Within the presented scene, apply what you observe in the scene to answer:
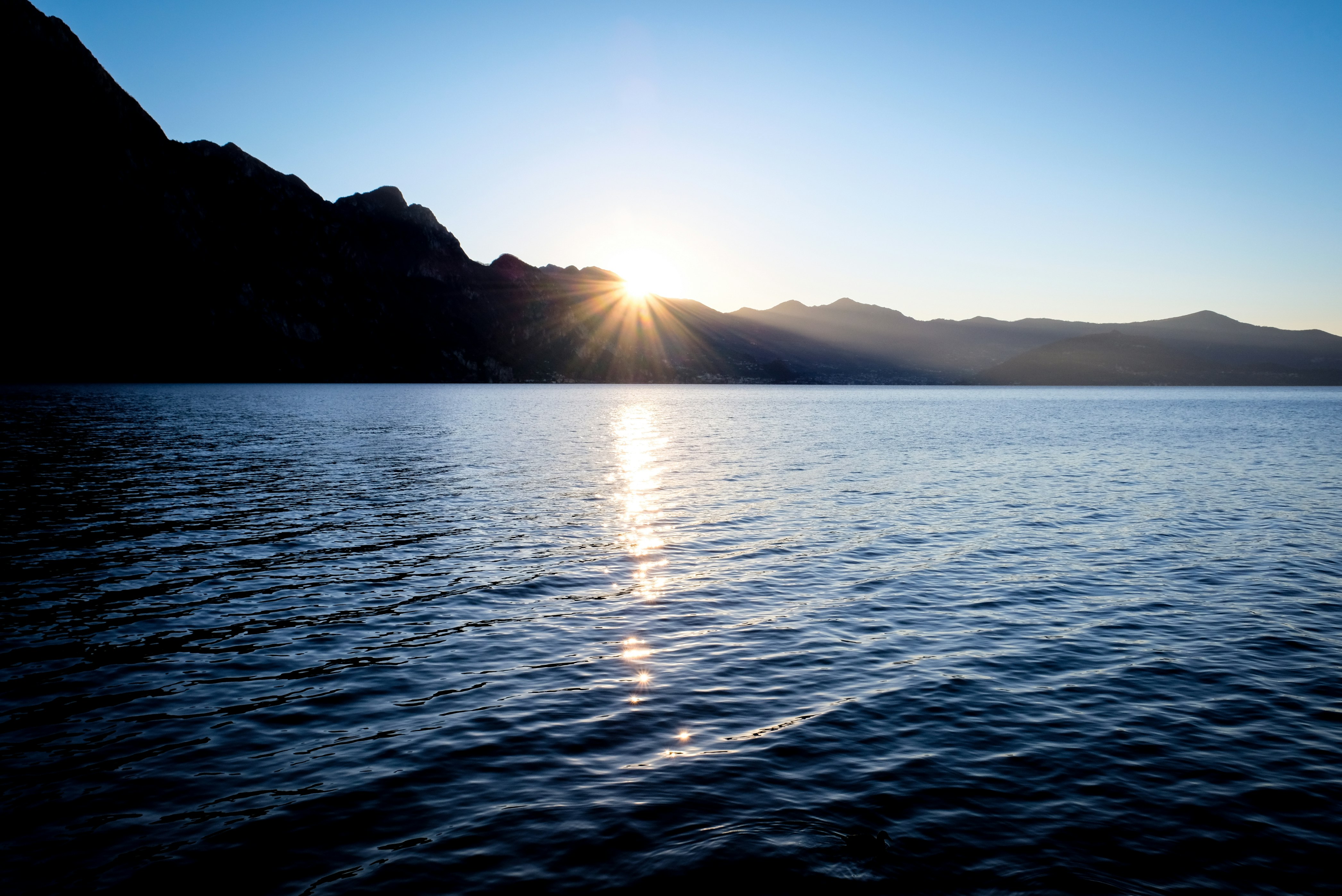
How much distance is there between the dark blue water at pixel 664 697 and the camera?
11156 mm

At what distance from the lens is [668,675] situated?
1848 centimetres

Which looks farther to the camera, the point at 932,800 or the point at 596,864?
→ the point at 932,800

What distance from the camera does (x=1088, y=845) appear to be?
11.5 metres

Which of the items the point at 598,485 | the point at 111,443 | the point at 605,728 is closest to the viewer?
the point at 605,728

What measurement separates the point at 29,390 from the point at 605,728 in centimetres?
20147

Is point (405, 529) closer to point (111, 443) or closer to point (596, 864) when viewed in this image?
point (596, 864)

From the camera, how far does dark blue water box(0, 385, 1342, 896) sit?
1116 cm

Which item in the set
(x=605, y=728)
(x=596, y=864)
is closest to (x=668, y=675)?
(x=605, y=728)

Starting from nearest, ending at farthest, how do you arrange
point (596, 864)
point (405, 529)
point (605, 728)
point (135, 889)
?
point (135, 889) → point (596, 864) → point (605, 728) → point (405, 529)

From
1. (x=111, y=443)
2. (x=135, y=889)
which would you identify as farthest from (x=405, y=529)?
(x=111, y=443)

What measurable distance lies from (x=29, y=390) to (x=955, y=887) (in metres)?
209

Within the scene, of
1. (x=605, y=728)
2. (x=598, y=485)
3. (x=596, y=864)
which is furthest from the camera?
(x=598, y=485)

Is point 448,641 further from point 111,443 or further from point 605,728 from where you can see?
point 111,443

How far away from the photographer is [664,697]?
17141 millimetres
